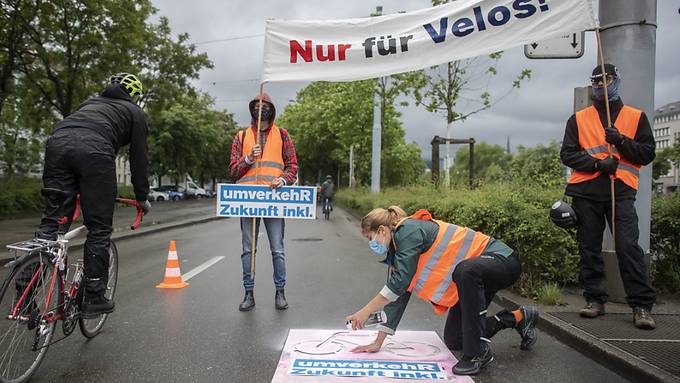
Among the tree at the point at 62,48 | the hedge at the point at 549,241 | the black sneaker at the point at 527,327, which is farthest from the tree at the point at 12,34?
the black sneaker at the point at 527,327

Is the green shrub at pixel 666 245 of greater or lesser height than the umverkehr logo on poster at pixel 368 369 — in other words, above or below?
above

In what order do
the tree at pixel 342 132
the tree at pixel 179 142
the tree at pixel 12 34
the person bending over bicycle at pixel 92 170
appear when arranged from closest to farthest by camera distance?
the person bending over bicycle at pixel 92 170 < the tree at pixel 12 34 < the tree at pixel 342 132 < the tree at pixel 179 142

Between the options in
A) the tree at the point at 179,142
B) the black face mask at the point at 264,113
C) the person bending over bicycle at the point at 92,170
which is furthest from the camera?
the tree at the point at 179,142

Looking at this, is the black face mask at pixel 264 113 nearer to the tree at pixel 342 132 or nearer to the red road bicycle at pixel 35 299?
the red road bicycle at pixel 35 299

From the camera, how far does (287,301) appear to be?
18.9ft

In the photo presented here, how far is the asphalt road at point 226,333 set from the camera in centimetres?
353

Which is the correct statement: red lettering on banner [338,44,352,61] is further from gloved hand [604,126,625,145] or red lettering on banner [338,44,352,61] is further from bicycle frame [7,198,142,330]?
bicycle frame [7,198,142,330]

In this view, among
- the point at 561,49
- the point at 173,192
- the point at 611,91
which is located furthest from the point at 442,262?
the point at 173,192

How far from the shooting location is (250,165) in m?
5.34

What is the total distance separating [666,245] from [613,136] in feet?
6.11

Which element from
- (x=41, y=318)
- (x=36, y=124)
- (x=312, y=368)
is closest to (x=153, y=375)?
(x=41, y=318)

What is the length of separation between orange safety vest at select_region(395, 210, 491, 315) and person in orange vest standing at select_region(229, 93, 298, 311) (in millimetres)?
2026

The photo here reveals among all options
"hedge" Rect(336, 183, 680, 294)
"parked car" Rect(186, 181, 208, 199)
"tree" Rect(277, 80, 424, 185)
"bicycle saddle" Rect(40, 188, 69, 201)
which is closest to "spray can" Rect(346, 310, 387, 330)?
"bicycle saddle" Rect(40, 188, 69, 201)

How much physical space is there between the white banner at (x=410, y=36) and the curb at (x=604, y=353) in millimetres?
2547
